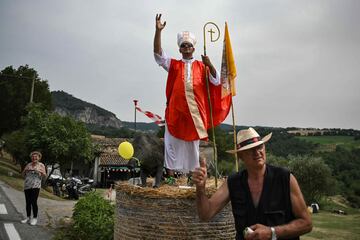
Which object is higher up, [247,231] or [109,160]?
[109,160]

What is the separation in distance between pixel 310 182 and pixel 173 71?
32561 millimetres

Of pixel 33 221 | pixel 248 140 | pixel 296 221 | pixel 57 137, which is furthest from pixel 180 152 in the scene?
pixel 57 137

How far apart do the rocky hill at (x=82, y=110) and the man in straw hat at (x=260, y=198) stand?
96.4 meters

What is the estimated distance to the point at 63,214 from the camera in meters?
10.3

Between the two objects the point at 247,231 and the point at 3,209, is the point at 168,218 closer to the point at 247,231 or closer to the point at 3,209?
the point at 247,231

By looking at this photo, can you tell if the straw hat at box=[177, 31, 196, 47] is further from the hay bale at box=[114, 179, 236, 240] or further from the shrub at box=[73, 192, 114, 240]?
the shrub at box=[73, 192, 114, 240]

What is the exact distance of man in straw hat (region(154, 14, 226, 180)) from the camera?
14.9ft

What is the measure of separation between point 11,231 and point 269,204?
610 centimetres

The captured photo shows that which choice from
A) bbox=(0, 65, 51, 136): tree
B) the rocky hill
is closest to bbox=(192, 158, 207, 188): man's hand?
bbox=(0, 65, 51, 136): tree

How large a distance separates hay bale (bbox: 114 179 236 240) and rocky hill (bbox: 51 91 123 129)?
9501 centimetres

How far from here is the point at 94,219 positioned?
22.9 feet

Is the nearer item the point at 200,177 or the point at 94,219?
the point at 200,177

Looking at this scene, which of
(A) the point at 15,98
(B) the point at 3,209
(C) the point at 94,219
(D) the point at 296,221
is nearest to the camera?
(D) the point at 296,221

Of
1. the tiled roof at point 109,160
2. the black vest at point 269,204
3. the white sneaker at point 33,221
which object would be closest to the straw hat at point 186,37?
the black vest at point 269,204
